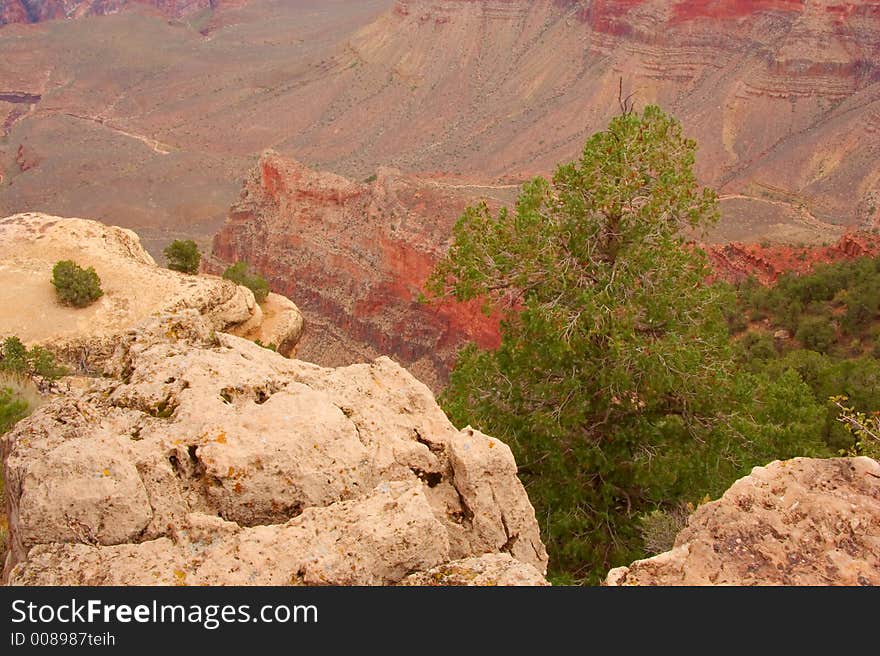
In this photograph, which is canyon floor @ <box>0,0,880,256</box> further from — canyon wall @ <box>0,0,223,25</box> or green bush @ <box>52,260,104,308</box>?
green bush @ <box>52,260,104,308</box>

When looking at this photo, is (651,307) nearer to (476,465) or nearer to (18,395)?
(476,465)

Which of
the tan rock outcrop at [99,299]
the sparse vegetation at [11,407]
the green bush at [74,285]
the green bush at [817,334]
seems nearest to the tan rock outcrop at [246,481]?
the sparse vegetation at [11,407]

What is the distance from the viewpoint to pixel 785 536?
600 centimetres

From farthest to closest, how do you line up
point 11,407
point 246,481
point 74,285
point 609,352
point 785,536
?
point 74,285, point 609,352, point 11,407, point 246,481, point 785,536

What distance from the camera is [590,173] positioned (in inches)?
492

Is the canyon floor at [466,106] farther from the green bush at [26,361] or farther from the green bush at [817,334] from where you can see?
the green bush at [26,361]

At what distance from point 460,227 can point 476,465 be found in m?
6.62

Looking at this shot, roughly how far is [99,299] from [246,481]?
48.5 ft

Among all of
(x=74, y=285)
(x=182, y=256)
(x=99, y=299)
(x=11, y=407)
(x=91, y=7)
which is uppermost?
(x=91, y=7)

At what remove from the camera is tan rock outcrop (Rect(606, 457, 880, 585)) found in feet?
18.7

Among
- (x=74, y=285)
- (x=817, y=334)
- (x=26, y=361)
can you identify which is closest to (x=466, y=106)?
(x=817, y=334)

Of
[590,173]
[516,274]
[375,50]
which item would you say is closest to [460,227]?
[516,274]

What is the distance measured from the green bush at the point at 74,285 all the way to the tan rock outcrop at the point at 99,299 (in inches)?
8.0

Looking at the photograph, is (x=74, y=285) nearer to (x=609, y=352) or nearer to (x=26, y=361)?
(x=26, y=361)
